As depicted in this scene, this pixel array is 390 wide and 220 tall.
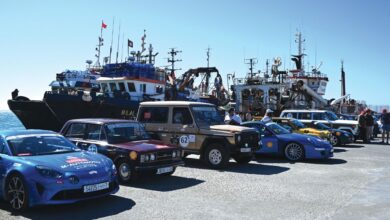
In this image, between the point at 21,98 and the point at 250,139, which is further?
the point at 21,98

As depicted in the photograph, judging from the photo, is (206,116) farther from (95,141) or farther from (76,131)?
A: (76,131)

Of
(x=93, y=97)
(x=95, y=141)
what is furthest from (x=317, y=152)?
(x=93, y=97)

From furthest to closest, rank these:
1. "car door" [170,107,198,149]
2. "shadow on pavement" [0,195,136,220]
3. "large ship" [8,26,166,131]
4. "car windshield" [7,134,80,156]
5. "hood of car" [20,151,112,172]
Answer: "large ship" [8,26,166,131], "car door" [170,107,198,149], "car windshield" [7,134,80,156], "hood of car" [20,151,112,172], "shadow on pavement" [0,195,136,220]

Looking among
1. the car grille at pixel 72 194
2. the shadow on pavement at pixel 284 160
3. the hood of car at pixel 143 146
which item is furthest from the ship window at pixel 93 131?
the shadow on pavement at pixel 284 160

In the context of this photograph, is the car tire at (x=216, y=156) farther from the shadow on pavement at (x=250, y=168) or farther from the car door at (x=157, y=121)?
the car door at (x=157, y=121)

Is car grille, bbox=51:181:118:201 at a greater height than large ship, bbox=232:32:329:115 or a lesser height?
lesser

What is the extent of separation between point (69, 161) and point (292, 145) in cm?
798

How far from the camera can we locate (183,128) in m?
11.0

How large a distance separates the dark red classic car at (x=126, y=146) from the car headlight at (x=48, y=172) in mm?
2279

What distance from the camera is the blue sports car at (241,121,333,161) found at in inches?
470

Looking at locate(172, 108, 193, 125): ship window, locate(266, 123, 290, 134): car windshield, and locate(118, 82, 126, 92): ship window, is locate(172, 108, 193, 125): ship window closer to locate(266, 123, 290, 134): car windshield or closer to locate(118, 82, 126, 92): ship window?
locate(266, 123, 290, 134): car windshield

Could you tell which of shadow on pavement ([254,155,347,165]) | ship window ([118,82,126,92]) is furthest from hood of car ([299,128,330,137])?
ship window ([118,82,126,92])

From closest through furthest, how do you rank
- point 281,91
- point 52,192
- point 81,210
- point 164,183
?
point 52,192
point 81,210
point 164,183
point 281,91

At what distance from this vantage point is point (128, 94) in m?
25.1
